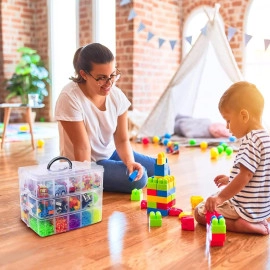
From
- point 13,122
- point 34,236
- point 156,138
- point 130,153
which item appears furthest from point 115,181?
point 13,122

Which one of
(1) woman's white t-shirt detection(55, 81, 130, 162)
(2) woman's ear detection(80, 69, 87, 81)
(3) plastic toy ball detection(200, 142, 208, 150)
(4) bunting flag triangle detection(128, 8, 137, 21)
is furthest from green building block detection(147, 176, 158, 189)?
(4) bunting flag triangle detection(128, 8, 137, 21)

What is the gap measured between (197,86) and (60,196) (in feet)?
9.76

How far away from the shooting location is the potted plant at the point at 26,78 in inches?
216

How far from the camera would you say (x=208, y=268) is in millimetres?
1159

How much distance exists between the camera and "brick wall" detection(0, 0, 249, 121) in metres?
4.72

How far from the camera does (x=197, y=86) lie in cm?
416

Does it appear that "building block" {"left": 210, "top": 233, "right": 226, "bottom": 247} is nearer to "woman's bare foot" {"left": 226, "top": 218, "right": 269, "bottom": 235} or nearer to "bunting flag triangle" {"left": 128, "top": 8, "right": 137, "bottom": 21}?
"woman's bare foot" {"left": 226, "top": 218, "right": 269, "bottom": 235}

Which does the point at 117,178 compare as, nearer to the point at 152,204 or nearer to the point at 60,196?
the point at 152,204

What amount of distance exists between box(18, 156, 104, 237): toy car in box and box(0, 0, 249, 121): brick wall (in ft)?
10.8

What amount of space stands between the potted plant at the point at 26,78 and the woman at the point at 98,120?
12.1 ft

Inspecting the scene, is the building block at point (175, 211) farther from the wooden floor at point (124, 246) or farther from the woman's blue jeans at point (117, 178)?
the woman's blue jeans at point (117, 178)

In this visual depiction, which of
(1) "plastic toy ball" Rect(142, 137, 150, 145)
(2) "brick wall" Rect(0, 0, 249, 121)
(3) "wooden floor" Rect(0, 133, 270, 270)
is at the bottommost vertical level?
(1) "plastic toy ball" Rect(142, 137, 150, 145)

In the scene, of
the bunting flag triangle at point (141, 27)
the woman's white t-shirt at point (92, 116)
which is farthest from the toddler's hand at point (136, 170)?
the bunting flag triangle at point (141, 27)

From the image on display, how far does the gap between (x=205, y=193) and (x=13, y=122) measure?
4303 millimetres
